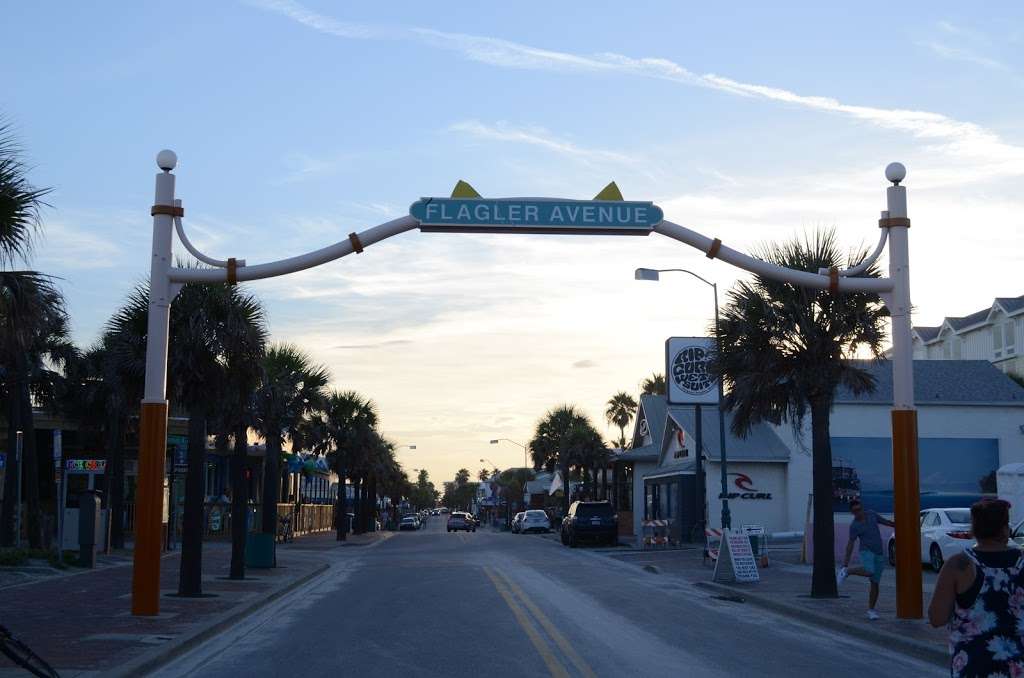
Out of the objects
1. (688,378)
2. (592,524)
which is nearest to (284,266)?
(688,378)

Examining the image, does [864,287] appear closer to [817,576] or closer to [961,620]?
[817,576]

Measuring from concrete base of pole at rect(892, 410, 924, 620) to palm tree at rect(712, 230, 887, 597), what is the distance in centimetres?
306

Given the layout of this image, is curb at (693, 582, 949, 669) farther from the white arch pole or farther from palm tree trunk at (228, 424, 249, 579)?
palm tree trunk at (228, 424, 249, 579)

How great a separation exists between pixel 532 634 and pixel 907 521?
545cm

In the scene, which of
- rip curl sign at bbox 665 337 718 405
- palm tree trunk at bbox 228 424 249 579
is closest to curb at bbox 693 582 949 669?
palm tree trunk at bbox 228 424 249 579

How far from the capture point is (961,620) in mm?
5906

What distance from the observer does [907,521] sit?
1562cm

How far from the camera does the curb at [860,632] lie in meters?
12.8

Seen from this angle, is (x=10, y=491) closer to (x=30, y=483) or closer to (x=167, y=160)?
(x=30, y=483)

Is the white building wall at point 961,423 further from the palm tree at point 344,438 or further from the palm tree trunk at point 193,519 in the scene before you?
the palm tree trunk at point 193,519

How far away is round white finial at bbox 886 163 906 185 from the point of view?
1616cm

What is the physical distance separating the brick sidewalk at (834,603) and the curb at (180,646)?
8.48 metres

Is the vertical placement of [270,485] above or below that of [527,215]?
below

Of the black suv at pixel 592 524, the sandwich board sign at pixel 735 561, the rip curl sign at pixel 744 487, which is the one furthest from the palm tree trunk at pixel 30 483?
the rip curl sign at pixel 744 487
